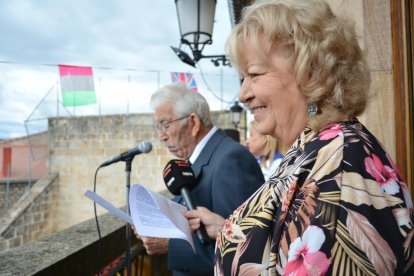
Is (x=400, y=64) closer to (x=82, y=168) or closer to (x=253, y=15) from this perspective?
Answer: (x=253, y=15)

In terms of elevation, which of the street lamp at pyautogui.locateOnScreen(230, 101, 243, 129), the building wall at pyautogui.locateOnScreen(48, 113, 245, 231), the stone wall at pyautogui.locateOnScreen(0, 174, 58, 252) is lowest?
the stone wall at pyautogui.locateOnScreen(0, 174, 58, 252)

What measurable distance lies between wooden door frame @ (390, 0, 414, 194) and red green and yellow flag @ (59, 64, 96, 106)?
27.0 feet

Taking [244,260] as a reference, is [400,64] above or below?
above

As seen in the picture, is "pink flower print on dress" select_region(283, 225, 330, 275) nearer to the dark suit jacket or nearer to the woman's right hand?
the woman's right hand

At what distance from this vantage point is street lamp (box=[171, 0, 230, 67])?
4.16 meters

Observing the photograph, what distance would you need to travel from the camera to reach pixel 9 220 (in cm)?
1285

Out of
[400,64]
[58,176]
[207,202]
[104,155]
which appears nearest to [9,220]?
[58,176]

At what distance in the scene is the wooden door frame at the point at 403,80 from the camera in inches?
64.6

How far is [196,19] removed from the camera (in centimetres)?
418

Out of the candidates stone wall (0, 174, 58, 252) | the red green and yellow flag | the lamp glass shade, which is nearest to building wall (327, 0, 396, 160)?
the lamp glass shade

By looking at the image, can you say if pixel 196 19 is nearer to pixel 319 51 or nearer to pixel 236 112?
pixel 319 51

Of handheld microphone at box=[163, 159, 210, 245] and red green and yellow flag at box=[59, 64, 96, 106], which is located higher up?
red green and yellow flag at box=[59, 64, 96, 106]

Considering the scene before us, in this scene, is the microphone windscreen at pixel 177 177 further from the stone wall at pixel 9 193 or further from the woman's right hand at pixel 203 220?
the stone wall at pixel 9 193

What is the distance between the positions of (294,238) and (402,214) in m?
0.22
